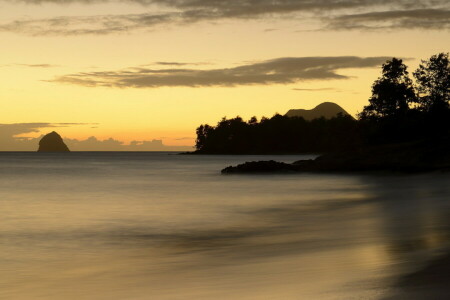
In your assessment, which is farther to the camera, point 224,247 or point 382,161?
point 382,161

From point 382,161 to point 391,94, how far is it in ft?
84.4

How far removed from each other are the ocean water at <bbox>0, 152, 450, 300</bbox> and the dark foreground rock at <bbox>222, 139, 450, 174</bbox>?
82.1 ft

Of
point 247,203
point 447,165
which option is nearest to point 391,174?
point 447,165

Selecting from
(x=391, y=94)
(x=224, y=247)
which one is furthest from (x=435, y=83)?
(x=224, y=247)

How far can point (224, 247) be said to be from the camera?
20141mm

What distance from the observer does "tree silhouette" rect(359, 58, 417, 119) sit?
94375 millimetres

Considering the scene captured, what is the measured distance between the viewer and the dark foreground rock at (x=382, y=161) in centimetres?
6531

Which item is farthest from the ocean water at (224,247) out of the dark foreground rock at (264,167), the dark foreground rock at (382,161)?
the dark foreground rock at (264,167)

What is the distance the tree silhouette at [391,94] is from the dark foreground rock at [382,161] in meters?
16.1

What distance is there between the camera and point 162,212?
35.9 metres

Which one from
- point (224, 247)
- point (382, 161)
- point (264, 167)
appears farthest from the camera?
point (264, 167)

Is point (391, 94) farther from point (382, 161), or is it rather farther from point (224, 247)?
point (224, 247)

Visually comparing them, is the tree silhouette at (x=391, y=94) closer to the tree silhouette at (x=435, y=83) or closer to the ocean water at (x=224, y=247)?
the tree silhouette at (x=435, y=83)

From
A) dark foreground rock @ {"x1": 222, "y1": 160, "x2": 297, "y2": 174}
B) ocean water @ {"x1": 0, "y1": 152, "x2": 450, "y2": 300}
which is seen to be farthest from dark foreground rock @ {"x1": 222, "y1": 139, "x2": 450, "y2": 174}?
ocean water @ {"x1": 0, "y1": 152, "x2": 450, "y2": 300}
